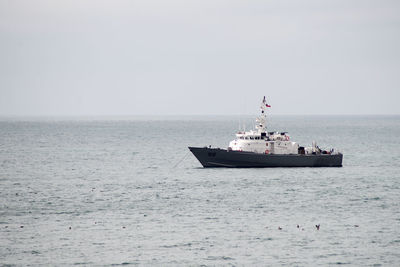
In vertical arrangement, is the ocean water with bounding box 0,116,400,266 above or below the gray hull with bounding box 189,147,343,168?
below

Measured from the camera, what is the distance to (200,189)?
236ft

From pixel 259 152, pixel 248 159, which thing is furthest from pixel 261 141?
pixel 248 159

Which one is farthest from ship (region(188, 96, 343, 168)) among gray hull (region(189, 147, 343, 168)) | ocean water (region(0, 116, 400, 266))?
ocean water (region(0, 116, 400, 266))

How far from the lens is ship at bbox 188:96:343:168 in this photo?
86062 mm

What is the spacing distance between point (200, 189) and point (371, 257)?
3182cm

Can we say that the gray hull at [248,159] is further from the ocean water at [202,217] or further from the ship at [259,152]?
the ocean water at [202,217]

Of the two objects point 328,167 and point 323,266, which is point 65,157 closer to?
point 328,167

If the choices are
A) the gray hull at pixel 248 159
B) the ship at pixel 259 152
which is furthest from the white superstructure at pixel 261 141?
the gray hull at pixel 248 159

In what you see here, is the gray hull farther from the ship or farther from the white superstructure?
the white superstructure

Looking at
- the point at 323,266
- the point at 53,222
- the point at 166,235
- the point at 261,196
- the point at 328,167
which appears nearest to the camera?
the point at 323,266

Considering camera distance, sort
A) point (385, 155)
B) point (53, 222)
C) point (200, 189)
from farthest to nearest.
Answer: point (385, 155) → point (200, 189) → point (53, 222)

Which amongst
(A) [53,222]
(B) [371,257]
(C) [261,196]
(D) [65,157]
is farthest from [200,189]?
(D) [65,157]

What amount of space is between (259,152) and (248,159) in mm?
1657

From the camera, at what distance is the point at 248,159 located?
86688 mm
